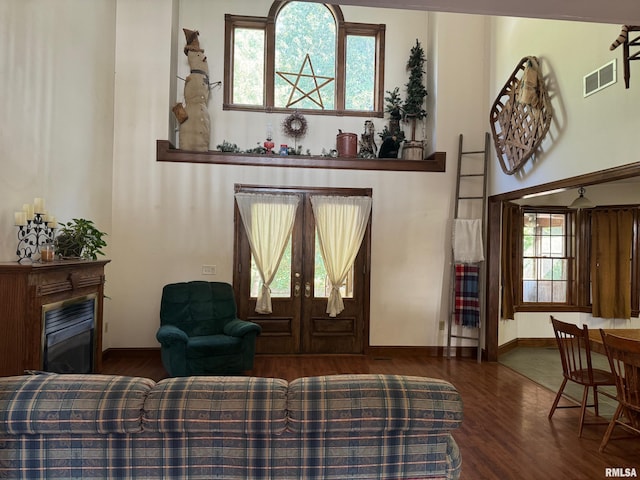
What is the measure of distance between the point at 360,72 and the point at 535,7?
4.08 meters

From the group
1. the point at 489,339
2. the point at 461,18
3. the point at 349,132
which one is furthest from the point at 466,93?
the point at 489,339

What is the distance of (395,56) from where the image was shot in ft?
18.6

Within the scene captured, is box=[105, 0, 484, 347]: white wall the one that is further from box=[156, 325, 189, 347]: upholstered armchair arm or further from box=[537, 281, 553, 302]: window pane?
box=[537, 281, 553, 302]: window pane

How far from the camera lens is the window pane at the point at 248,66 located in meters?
5.52

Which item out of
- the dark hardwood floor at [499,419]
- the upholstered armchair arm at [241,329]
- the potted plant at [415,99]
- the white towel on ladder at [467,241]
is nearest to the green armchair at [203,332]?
the upholstered armchair arm at [241,329]

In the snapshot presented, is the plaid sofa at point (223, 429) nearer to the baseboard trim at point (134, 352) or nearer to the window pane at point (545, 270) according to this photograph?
the baseboard trim at point (134, 352)

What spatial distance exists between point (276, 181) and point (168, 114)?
1610 millimetres

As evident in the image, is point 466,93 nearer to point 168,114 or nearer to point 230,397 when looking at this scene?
point 168,114

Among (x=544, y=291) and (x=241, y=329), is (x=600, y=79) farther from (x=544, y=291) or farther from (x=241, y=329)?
(x=241, y=329)

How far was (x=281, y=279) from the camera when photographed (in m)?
5.21

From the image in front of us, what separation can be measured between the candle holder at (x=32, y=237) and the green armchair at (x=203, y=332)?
1342mm

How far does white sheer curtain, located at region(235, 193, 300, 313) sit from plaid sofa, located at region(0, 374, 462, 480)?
3463 millimetres

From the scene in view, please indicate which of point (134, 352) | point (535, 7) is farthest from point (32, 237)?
point (535, 7)

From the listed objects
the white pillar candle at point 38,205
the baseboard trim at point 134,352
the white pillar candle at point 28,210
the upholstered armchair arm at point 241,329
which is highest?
the white pillar candle at point 38,205
